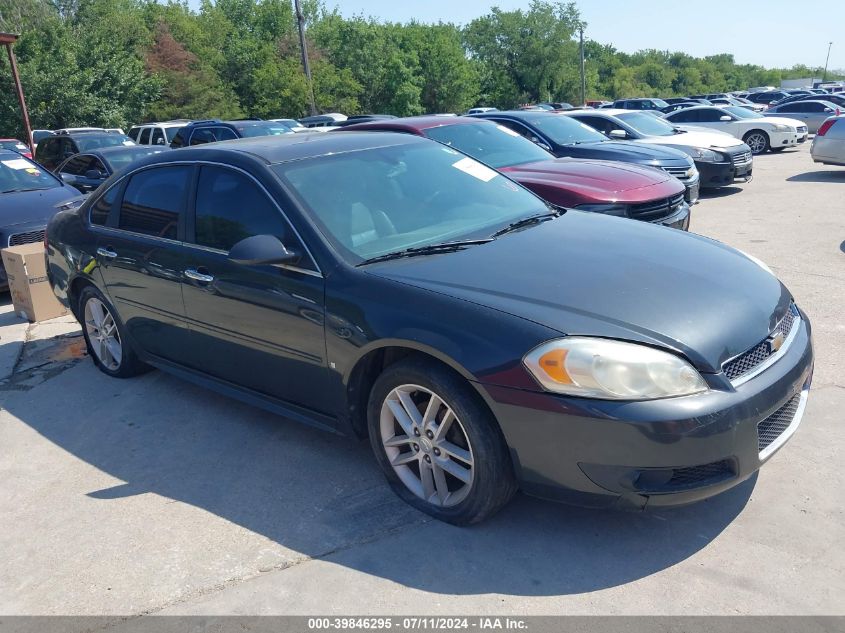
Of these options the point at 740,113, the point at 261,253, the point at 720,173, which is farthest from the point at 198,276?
the point at 740,113

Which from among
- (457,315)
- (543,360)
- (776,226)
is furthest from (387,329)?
(776,226)

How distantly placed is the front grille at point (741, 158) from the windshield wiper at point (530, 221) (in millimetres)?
9791

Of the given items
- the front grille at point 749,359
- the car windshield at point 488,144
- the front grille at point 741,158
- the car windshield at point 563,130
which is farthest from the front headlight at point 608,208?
the front grille at point 741,158

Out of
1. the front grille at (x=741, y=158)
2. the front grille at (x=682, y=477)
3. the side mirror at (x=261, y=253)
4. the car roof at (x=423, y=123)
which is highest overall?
the car roof at (x=423, y=123)

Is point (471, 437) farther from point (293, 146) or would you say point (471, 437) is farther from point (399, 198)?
point (293, 146)

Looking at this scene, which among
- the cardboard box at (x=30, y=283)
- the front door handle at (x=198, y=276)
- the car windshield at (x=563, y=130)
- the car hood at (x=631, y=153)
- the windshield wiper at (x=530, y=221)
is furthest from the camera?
the car windshield at (x=563, y=130)

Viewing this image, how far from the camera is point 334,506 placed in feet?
11.8

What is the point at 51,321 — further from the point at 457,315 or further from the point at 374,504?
the point at 457,315

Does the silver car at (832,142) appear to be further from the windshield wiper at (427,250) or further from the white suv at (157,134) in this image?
the white suv at (157,134)

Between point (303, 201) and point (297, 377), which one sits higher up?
point (303, 201)

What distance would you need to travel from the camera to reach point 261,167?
401cm

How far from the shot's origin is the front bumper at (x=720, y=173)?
42.4 ft

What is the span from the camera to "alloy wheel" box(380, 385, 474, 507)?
323 centimetres

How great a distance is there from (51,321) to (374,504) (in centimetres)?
520
